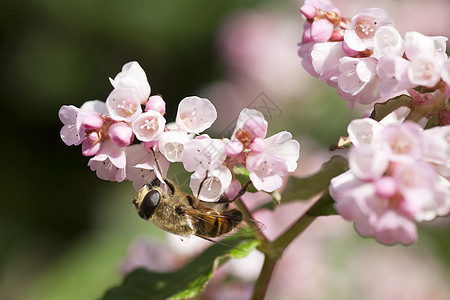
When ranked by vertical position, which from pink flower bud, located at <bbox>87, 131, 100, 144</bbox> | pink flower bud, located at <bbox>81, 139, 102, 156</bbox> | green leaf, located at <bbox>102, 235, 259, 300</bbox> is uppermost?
pink flower bud, located at <bbox>87, 131, 100, 144</bbox>

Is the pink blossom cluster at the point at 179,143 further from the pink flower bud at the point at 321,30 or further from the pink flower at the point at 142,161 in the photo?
the pink flower bud at the point at 321,30

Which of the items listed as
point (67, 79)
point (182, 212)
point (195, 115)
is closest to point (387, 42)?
point (195, 115)

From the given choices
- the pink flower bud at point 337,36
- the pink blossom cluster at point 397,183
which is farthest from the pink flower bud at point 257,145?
the pink flower bud at point 337,36

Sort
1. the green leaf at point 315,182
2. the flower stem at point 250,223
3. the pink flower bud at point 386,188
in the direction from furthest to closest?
the flower stem at point 250,223
the green leaf at point 315,182
the pink flower bud at point 386,188

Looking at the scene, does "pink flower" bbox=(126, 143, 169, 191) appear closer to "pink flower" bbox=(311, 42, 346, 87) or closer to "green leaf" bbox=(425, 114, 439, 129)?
"pink flower" bbox=(311, 42, 346, 87)

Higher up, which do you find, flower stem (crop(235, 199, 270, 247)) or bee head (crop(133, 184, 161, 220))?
bee head (crop(133, 184, 161, 220))

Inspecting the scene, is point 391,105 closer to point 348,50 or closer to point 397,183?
point 348,50

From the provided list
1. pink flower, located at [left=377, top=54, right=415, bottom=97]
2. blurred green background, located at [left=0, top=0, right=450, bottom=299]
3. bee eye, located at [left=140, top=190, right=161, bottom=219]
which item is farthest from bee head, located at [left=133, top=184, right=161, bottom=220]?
blurred green background, located at [left=0, top=0, right=450, bottom=299]
